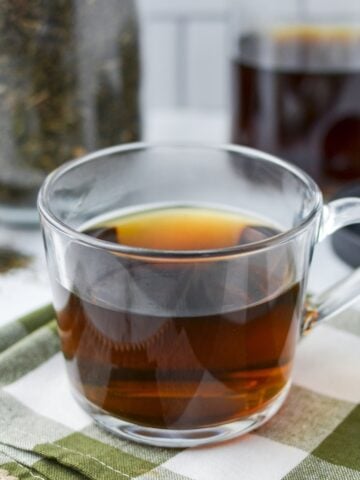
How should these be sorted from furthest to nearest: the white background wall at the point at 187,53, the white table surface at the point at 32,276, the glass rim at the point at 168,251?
the white background wall at the point at 187,53 → the white table surface at the point at 32,276 → the glass rim at the point at 168,251

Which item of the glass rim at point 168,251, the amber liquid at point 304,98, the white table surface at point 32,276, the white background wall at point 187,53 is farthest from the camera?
the white background wall at point 187,53

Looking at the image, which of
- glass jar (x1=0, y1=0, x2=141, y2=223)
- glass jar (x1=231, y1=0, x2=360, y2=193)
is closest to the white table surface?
glass jar (x1=0, y1=0, x2=141, y2=223)

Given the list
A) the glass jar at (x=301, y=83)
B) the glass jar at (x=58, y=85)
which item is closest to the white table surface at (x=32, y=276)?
the glass jar at (x=58, y=85)

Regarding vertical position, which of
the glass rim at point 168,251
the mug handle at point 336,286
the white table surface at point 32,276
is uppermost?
the glass rim at point 168,251

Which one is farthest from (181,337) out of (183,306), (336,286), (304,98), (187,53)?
(187,53)

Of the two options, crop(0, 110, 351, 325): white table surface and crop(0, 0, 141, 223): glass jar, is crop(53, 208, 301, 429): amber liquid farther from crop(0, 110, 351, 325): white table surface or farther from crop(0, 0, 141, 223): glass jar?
crop(0, 0, 141, 223): glass jar

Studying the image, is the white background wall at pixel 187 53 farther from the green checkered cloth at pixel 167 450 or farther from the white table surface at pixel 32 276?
the green checkered cloth at pixel 167 450

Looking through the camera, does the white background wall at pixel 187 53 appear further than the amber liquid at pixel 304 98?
Yes
